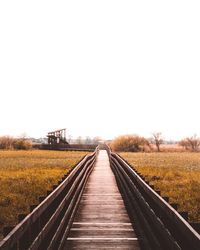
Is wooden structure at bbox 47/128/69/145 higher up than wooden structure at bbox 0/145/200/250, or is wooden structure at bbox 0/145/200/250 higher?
wooden structure at bbox 47/128/69/145

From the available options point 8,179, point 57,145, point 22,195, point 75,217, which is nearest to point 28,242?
point 75,217

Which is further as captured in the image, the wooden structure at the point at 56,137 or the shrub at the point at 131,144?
the shrub at the point at 131,144

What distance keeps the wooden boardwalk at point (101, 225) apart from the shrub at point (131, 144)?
50007 millimetres

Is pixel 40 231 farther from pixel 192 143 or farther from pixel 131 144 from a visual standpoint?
pixel 192 143

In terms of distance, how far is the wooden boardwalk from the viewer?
626cm

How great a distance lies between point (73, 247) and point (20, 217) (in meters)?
2.00

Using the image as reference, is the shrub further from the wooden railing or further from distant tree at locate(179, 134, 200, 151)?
the wooden railing

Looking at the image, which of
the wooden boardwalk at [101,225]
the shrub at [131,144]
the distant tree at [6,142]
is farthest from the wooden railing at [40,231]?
the shrub at [131,144]

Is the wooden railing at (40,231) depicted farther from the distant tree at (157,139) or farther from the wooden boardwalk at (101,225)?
the distant tree at (157,139)

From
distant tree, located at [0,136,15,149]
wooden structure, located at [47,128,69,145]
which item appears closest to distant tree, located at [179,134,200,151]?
wooden structure, located at [47,128,69,145]

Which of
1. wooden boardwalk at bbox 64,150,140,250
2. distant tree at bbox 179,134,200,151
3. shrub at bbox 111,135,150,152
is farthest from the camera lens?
distant tree at bbox 179,134,200,151

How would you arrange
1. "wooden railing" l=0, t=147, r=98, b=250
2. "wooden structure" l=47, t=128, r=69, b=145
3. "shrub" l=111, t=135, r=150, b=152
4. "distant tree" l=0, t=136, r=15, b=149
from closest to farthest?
"wooden railing" l=0, t=147, r=98, b=250
"wooden structure" l=47, t=128, r=69, b=145
"distant tree" l=0, t=136, r=15, b=149
"shrub" l=111, t=135, r=150, b=152

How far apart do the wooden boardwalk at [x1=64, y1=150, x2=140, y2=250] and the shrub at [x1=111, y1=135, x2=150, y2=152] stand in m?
50.0

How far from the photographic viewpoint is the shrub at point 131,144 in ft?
203
